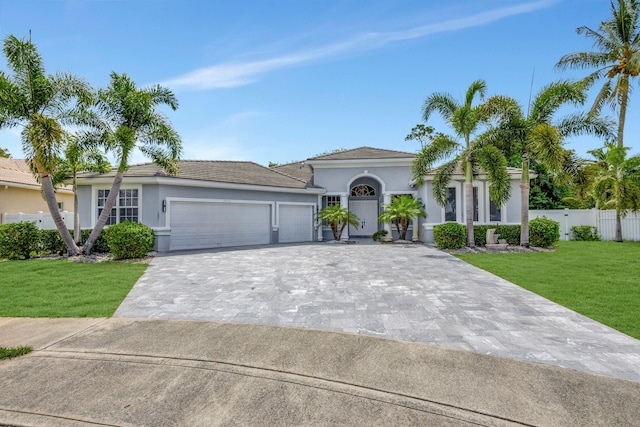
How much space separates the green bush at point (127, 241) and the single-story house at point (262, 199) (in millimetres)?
1616

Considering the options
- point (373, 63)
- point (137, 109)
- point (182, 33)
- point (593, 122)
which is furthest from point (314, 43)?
point (593, 122)

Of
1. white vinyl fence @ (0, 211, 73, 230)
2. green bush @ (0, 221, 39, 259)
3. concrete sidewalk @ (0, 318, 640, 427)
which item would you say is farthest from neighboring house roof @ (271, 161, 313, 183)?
concrete sidewalk @ (0, 318, 640, 427)

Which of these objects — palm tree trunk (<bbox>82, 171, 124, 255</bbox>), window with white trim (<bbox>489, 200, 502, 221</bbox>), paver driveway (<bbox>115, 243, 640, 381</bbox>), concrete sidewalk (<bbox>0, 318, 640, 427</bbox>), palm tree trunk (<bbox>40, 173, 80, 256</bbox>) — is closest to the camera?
concrete sidewalk (<bbox>0, 318, 640, 427</bbox>)

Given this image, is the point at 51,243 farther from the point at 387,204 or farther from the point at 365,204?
the point at 365,204

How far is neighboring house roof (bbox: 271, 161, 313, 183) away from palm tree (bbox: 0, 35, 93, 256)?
12619 mm

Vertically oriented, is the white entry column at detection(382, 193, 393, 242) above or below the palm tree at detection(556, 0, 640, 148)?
below

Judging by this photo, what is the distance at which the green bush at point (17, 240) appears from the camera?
12.1m

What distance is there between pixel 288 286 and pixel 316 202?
11544mm

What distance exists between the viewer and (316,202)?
19406 millimetres

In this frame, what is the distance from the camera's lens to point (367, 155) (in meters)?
19.7

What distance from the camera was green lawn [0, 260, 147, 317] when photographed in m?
6.29

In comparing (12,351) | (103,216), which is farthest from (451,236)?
(103,216)

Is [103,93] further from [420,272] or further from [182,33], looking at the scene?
[420,272]

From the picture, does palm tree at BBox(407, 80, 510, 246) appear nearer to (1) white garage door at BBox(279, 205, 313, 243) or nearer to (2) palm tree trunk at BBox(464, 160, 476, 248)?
(2) palm tree trunk at BBox(464, 160, 476, 248)
